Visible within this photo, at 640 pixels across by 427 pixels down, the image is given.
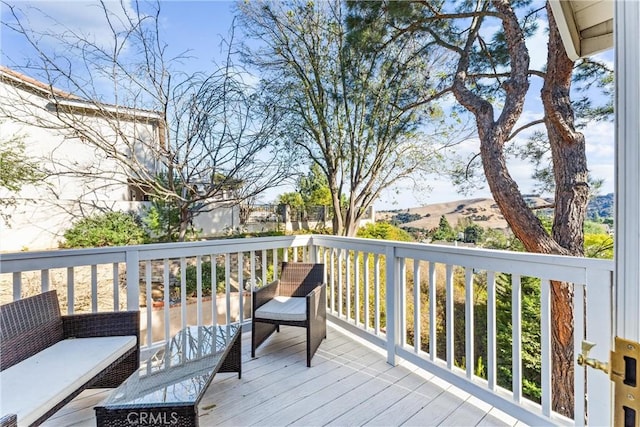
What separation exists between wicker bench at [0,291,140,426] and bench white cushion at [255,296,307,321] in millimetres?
1011

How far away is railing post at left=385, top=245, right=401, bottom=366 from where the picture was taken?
2713 millimetres

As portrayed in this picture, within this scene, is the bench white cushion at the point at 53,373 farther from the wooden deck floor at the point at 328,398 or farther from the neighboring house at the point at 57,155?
the neighboring house at the point at 57,155

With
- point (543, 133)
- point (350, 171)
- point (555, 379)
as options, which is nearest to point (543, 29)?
point (543, 133)

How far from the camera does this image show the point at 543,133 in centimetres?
441

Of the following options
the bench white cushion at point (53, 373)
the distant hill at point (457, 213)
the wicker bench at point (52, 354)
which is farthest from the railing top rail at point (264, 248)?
the distant hill at point (457, 213)

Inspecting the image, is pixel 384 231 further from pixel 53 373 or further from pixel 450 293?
pixel 53 373

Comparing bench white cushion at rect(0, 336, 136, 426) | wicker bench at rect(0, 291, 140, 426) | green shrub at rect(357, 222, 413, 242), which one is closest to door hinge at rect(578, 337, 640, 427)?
wicker bench at rect(0, 291, 140, 426)

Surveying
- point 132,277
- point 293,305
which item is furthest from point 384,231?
point 132,277

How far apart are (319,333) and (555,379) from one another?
10.5 feet

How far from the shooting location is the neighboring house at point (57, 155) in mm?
3725

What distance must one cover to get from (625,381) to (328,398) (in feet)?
6.38

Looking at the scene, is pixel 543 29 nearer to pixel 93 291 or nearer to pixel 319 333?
pixel 319 333

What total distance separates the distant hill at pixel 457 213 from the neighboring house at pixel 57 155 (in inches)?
175

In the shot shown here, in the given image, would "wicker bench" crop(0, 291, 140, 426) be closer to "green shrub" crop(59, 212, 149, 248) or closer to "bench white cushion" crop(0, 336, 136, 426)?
"bench white cushion" crop(0, 336, 136, 426)
